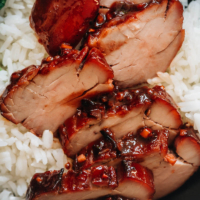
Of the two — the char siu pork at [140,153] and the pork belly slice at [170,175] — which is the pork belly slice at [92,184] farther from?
the pork belly slice at [170,175]

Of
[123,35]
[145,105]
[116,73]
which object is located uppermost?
[123,35]

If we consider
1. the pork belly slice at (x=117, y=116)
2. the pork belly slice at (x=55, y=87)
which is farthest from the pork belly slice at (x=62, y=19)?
the pork belly slice at (x=117, y=116)

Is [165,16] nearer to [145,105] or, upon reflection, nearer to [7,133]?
[145,105]

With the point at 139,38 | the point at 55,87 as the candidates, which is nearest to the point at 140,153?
the point at 55,87

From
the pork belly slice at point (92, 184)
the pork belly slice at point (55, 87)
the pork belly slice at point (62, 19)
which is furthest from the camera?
the pork belly slice at point (62, 19)

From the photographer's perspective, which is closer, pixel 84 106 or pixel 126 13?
pixel 84 106

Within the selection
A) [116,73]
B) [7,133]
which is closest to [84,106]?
[116,73]

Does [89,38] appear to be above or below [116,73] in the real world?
above
